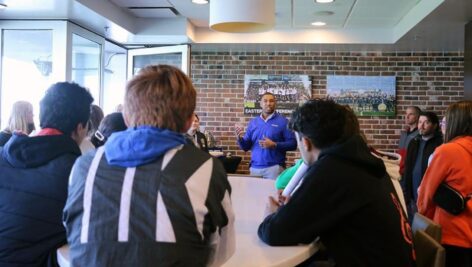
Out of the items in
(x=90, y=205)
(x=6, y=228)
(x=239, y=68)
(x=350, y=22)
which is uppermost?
(x=350, y=22)

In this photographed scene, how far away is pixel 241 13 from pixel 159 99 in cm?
195

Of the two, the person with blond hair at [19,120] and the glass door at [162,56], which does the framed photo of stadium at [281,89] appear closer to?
the glass door at [162,56]

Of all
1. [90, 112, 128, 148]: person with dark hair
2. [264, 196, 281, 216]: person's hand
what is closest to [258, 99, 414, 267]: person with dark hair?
[264, 196, 281, 216]: person's hand

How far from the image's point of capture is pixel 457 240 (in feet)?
7.95

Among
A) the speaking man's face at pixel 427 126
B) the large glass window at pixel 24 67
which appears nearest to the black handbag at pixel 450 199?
the speaking man's face at pixel 427 126

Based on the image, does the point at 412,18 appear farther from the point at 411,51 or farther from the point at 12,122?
the point at 12,122

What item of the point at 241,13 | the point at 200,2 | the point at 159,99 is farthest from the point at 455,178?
the point at 200,2

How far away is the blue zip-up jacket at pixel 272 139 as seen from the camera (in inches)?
193

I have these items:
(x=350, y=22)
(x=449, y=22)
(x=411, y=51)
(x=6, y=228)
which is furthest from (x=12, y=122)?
(x=411, y=51)

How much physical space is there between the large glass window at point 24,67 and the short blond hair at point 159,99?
409 centimetres

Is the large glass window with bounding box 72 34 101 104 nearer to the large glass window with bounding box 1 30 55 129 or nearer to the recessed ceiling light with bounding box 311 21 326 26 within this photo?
the large glass window with bounding box 1 30 55 129

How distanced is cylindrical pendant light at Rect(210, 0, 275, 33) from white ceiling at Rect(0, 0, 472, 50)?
1683 mm

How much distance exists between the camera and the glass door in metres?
5.93

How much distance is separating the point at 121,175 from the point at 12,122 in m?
3.22
